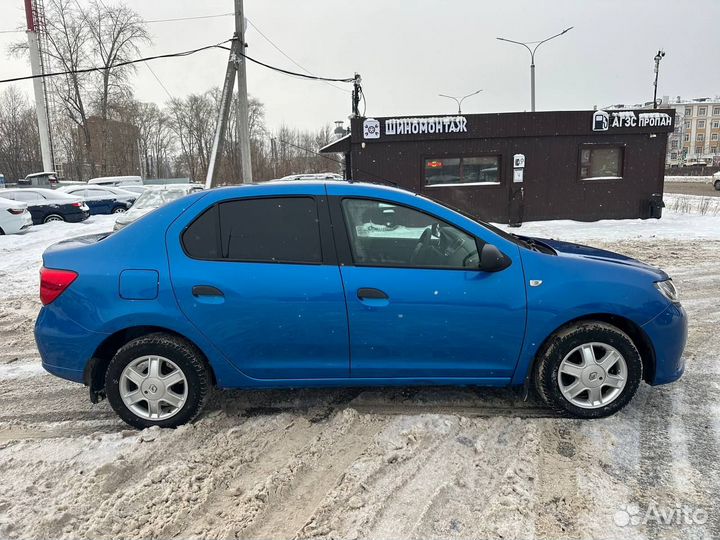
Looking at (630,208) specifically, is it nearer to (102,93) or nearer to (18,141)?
(102,93)

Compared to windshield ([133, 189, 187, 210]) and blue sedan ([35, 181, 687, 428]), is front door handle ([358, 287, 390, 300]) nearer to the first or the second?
blue sedan ([35, 181, 687, 428])

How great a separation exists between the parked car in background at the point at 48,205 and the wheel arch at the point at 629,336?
1819cm

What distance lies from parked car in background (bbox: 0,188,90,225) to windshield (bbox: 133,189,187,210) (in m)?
5.79

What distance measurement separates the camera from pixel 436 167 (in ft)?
52.4

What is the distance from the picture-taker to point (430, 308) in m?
3.25

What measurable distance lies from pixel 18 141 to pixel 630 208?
209ft

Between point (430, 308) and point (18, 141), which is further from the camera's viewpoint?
point (18, 141)

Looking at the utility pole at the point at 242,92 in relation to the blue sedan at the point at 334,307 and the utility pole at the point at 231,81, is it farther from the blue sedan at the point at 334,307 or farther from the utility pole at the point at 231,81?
the blue sedan at the point at 334,307

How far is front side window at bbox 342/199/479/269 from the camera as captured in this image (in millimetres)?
3346

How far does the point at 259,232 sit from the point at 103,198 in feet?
68.1

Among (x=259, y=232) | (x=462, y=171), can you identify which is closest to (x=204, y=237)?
(x=259, y=232)

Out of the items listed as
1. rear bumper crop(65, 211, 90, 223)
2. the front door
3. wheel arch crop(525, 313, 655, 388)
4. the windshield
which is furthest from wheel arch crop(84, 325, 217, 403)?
rear bumper crop(65, 211, 90, 223)

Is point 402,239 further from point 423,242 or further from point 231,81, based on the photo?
point 231,81

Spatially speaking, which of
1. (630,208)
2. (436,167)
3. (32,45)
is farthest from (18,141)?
(630,208)
